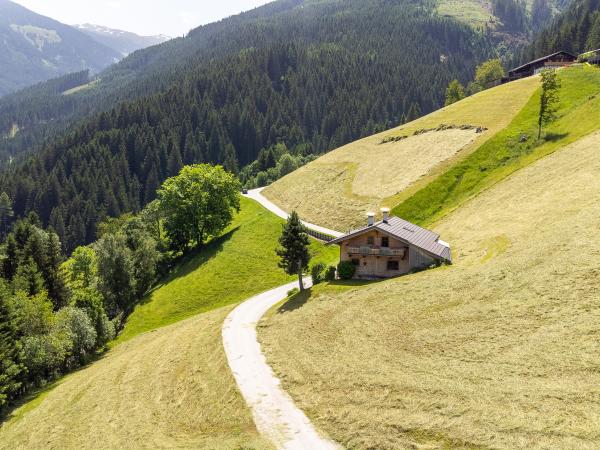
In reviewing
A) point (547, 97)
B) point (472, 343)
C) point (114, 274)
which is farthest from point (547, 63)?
point (472, 343)

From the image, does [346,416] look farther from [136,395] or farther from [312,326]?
[136,395]

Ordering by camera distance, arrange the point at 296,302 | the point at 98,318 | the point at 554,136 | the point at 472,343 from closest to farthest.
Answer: the point at 472,343 → the point at 296,302 → the point at 98,318 → the point at 554,136

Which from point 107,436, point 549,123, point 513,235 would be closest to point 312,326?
point 107,436

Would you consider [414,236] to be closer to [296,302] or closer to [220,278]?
[296,302]

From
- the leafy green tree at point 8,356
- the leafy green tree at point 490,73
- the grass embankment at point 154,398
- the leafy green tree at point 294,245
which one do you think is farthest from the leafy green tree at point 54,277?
the leafy green tree at point 490,73

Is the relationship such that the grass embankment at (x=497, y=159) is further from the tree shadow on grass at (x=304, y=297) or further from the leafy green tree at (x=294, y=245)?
the leafy green tree at (x=294, y=245)

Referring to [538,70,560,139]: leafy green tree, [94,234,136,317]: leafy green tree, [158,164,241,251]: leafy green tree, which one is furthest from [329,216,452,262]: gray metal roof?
[158,164,241,251]: leafy green tree
